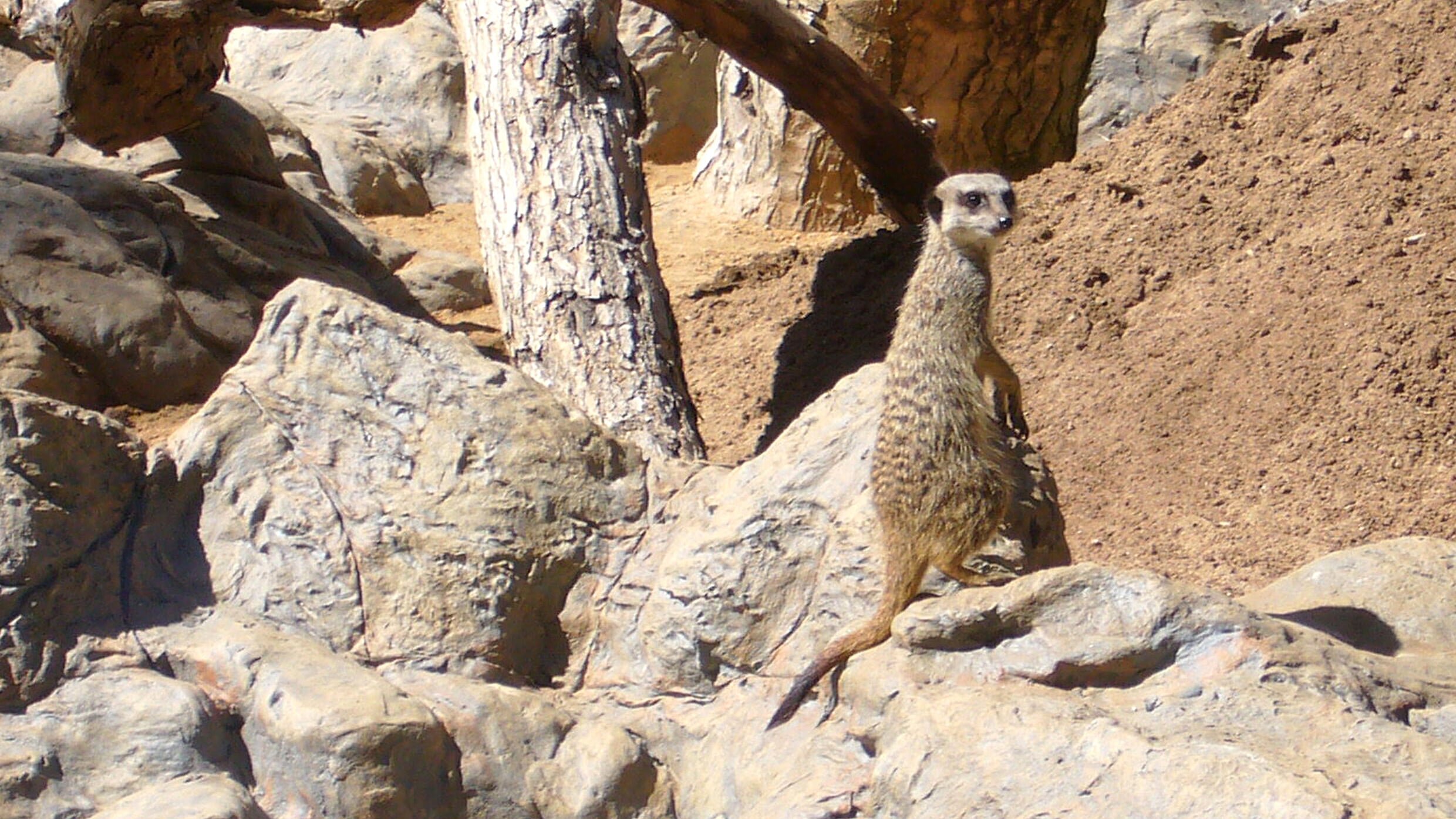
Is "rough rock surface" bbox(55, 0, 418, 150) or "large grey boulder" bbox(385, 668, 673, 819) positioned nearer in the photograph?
"large grey boulder" bbox(385, 668, 673, 819)

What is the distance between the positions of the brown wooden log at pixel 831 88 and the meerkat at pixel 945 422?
4.64 ft

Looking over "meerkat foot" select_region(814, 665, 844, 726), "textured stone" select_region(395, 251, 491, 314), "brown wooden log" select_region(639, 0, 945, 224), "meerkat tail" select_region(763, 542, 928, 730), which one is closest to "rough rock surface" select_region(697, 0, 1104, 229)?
"brown wooden log" select_region(639, 0, 945, 224)

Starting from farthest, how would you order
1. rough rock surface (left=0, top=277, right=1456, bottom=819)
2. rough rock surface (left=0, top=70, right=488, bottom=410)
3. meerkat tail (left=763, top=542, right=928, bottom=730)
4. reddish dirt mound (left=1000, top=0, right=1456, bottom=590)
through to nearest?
rough rock surface (left=0, top=70, right=488, bottom=410) < reddish dirt mound (left=1000, top=0, right=1456, bottom=590) < meerkat tail (left=763, top=542, right=928, bottom=730) < rough rock surface (left=0, top=277, right=1456, bottom=819)

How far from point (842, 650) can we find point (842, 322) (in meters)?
2.20

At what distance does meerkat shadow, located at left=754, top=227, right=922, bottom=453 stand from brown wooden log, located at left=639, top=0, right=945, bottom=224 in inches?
7.5

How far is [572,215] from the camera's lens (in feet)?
12.3

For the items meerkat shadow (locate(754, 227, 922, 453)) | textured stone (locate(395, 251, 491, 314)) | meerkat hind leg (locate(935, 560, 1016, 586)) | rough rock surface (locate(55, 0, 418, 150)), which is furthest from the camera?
textured stone (locate(395, 251, 491, 314))

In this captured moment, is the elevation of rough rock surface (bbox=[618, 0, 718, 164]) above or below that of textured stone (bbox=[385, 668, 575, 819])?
above

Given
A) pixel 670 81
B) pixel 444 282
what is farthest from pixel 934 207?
pixel 670 81

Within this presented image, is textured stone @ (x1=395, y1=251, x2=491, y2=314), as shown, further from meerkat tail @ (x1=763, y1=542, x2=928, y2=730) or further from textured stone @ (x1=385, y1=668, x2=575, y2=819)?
meerkat tail @ (x1=763, y1=542, x2=928, y2=730)

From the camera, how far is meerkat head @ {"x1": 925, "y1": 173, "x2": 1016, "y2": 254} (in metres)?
3.03

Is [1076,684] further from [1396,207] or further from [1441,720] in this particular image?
[1396,207]

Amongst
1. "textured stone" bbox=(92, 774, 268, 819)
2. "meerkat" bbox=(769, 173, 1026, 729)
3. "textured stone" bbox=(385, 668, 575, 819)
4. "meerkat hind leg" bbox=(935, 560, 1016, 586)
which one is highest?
"meerkat" bbox=(769, 173, 1026, 729)

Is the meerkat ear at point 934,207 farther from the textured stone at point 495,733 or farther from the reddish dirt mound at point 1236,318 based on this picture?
the textured stone at point 495,733
